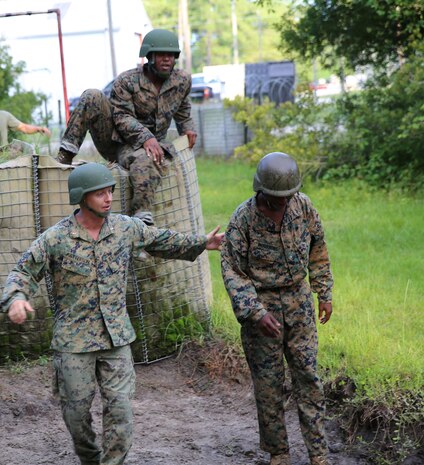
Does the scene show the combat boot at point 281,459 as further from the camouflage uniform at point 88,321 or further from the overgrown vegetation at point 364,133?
the overgrown vegetation at point 364,133

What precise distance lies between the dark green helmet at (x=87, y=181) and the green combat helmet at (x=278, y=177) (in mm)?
825

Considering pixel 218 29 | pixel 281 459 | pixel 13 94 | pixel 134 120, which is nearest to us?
pixel 281 459

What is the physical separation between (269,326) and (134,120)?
2.64 meters

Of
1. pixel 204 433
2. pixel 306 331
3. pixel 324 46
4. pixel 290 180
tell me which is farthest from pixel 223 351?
pixel 324 46

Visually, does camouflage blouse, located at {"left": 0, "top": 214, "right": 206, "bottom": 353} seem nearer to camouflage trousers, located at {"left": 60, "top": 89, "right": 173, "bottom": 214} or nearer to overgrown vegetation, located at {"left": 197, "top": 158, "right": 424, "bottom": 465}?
overgrown vegetation, located at {"left": 197, "top": 158, "right": 424, "bottom": 465}

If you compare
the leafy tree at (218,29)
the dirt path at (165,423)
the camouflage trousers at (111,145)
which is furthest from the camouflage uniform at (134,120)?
the leafy tree at (218,29)

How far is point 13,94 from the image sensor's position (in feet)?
64.8

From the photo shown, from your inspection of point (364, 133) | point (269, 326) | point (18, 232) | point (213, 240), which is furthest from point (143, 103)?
point (364, 133)

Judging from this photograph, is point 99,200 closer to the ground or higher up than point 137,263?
higher up

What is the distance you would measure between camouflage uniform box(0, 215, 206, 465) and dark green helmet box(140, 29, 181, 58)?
2211 mm

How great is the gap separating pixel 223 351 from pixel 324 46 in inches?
377

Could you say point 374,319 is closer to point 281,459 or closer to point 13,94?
point 281,459

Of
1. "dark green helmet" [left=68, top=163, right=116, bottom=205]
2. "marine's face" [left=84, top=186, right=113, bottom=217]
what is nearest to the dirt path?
"marine's face" [left=84, top=186, right=113, bottom=217]

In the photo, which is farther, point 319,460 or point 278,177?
point 319,460
